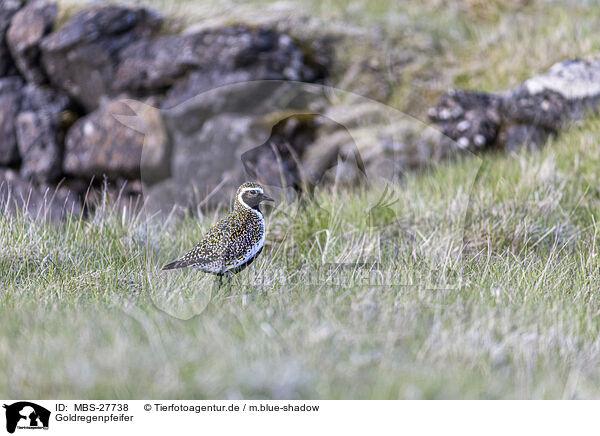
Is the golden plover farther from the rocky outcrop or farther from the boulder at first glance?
the boulder

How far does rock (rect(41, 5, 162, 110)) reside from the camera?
21.5 feet

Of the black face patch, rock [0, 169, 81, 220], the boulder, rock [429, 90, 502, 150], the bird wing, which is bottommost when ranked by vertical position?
rock [0, 169, 81, 220]

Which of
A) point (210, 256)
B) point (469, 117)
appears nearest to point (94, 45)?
point (469, 117)

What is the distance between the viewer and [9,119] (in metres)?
6.67

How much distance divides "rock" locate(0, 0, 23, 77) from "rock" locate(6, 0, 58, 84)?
0.06 meters

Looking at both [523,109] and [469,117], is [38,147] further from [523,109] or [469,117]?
[523,109]

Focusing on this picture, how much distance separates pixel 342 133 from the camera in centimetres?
535

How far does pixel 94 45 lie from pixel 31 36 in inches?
32.3

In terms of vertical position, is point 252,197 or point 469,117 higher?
point 252,197

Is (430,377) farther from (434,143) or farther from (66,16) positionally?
(66,16)

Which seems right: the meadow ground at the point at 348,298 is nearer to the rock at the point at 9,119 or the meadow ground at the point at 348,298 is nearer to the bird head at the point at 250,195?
the bird head at the point at 250,195
